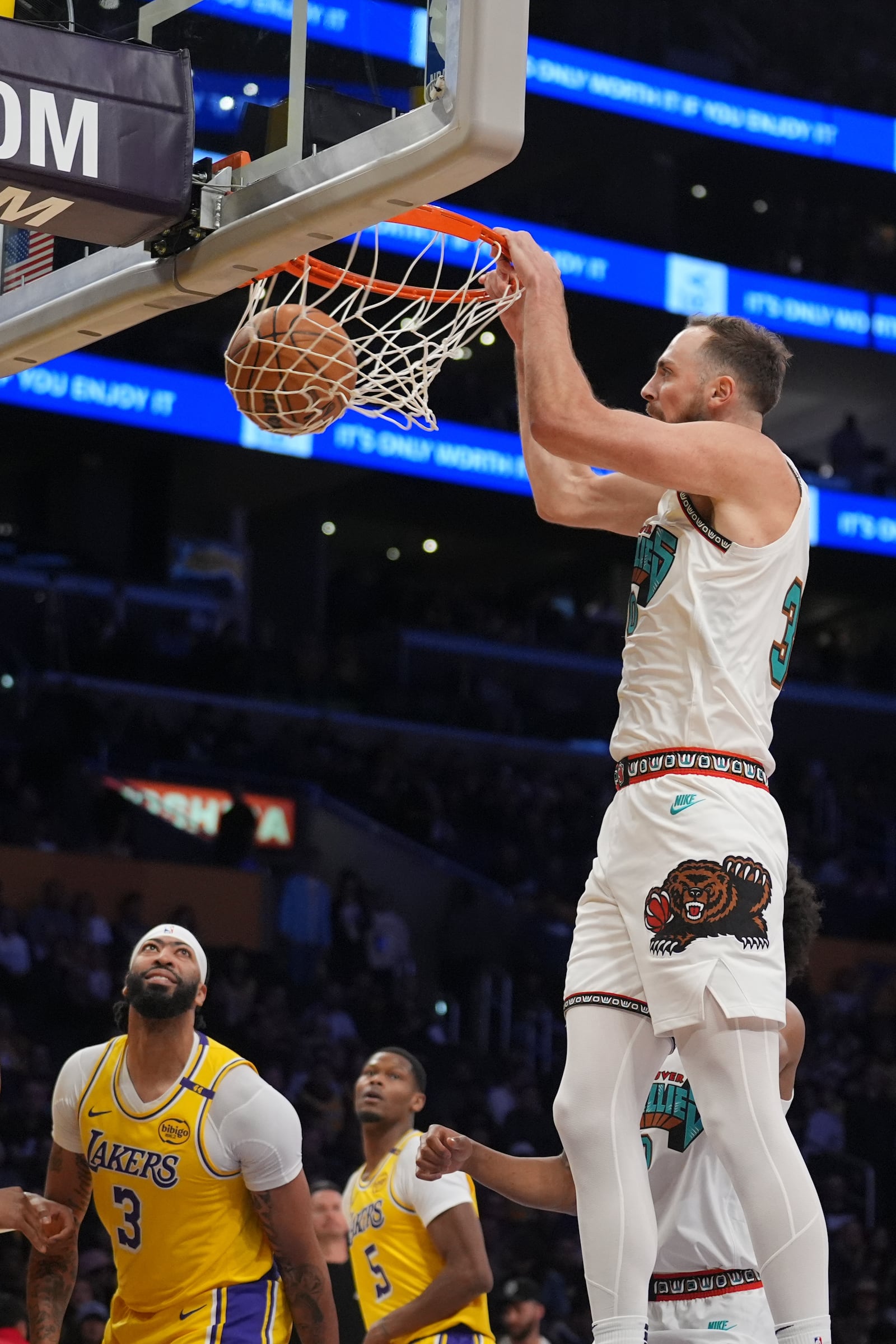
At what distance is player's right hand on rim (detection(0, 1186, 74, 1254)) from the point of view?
15.1 ft

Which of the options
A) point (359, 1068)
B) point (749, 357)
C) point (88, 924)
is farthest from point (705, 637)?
point (88, 924)

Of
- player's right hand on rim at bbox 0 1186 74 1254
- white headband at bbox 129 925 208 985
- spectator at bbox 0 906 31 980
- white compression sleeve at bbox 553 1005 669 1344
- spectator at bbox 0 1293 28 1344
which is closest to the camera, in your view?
white compression sleeve at bbox 553 1005 669 1344

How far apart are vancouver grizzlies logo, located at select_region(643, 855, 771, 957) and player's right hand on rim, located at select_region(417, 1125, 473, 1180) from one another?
0.69 meters

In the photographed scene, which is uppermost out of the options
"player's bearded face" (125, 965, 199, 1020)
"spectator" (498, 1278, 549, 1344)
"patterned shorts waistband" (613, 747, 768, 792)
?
"patterned shorts waistband" (613, 747, 768, 792)

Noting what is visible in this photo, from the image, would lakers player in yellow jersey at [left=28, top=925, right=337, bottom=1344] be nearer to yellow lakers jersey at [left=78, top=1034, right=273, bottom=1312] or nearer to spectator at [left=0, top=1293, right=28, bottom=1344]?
yellow lakers jersey at [left=78, top=1034, right=273, bottom=1312]

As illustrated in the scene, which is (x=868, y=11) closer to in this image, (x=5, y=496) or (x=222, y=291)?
(x=5, y=496)

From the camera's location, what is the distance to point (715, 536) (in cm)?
367

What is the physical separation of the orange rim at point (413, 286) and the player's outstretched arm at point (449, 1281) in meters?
3.12

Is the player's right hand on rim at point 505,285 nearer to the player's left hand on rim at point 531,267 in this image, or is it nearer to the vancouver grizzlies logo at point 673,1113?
the player's left hand on rim at point 531,267

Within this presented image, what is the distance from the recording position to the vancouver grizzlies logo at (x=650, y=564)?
3.71 metres

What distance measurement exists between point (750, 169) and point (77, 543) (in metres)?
8.98

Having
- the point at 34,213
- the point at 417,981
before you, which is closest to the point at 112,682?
the point at 417,981

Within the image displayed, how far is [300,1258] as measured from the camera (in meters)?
4.95

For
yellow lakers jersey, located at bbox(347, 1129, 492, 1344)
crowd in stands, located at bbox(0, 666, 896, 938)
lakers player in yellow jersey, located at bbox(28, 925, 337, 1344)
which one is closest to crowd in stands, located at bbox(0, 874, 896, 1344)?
crowd in stands, located at bbox(0, 666, 896, 938)
